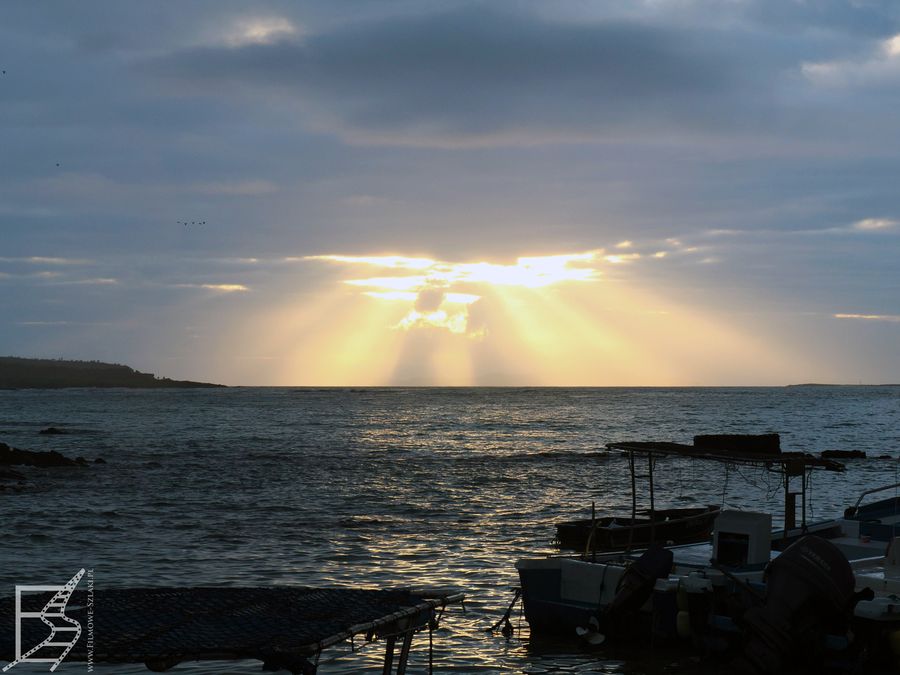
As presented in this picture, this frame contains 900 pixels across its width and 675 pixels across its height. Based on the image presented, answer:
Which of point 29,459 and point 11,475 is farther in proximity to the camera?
point 29,459

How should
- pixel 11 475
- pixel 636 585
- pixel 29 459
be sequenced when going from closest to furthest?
1. pixel 636 585
2. pixel 11 475
3. pixel 29 459

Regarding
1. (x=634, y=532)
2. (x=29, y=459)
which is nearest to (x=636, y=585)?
(x=634, y=532)

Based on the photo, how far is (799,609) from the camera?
16.6m

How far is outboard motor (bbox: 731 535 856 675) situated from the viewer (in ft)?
54.2

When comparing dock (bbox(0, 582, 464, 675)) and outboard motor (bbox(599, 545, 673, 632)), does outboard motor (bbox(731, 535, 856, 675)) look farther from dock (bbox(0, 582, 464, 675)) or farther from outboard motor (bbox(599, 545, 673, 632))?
dock (bbox(0, 582, 464, 675))

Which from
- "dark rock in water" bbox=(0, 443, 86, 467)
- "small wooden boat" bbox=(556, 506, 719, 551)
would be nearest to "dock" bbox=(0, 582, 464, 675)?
"small wooden boat" bbox=(556, 506, 719, 551)

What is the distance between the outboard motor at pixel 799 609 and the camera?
54.2 ft

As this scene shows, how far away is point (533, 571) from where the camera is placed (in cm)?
2022

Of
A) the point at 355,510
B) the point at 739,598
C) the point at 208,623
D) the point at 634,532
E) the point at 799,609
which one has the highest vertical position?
the point at 208,623

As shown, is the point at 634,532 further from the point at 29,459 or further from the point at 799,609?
the point at 29,459

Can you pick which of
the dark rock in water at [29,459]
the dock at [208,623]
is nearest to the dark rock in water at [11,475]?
the dark rock in water at [29,459]

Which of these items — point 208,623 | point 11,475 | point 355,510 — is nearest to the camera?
point 208,623

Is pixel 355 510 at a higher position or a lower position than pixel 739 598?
lower

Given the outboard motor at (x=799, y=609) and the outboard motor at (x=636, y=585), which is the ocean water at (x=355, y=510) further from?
the outboard motor at (x=799, y=609)
